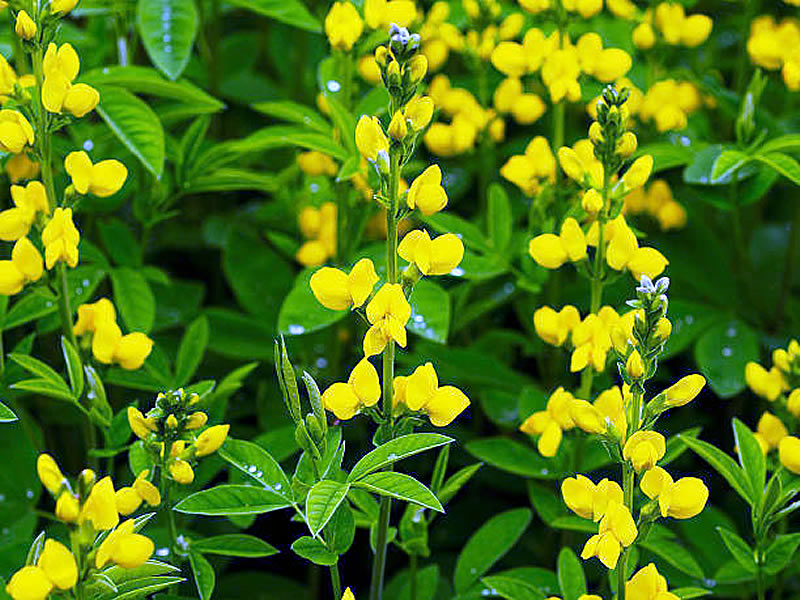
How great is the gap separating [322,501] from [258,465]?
0.54ft

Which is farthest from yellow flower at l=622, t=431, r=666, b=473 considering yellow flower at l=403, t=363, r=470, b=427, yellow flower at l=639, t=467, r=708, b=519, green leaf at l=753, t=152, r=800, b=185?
green leaf at l=753, t=152, r=800, b=185

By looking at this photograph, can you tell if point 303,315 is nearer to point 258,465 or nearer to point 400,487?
point 258,465

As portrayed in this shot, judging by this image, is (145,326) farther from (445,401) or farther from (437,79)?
(437,79)

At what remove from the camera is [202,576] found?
1.06m

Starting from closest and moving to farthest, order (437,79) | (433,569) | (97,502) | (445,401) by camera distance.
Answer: (97,502) → (445,401) → (433,569) → (437,79)

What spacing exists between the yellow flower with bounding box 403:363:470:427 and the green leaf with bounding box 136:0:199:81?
622 millimetres

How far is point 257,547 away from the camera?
3.57 feet

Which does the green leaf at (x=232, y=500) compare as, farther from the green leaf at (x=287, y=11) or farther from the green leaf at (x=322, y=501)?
the green leaf at (x=287, y=11)

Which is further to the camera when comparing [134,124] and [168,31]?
[168,31]

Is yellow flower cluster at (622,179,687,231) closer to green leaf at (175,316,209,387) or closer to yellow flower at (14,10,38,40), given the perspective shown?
green leaf at (175,316,209,387)

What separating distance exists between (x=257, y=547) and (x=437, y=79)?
0.88 m

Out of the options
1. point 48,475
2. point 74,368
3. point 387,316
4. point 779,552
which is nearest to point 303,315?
point 74,368

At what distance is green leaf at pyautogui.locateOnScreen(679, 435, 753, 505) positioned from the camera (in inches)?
42.2

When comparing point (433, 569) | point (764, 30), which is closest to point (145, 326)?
point (433, 569)
